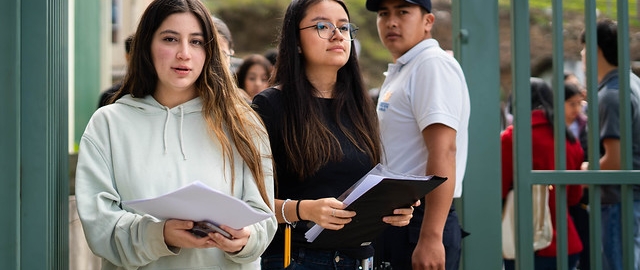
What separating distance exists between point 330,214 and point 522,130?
47.5 inches

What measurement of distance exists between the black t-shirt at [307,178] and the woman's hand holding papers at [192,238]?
51cm

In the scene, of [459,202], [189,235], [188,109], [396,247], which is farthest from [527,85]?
[189,235]

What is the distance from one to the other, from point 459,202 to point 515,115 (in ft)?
1.49

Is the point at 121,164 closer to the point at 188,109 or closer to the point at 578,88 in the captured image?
the point at 188,109

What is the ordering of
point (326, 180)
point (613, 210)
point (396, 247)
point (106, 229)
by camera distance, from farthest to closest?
point (613, 210) → point (396, 247) → point (326, 180) → point (106, 229)

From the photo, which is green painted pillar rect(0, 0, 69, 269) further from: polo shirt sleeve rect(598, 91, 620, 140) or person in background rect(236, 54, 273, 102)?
person in background rect(236, 54, 273, 102)

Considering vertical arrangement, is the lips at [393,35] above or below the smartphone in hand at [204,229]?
above

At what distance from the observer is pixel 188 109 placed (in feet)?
9.73

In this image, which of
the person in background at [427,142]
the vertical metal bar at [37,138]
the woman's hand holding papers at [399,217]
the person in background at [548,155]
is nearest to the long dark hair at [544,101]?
the person in background at [548,155]

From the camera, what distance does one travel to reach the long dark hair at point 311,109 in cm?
319

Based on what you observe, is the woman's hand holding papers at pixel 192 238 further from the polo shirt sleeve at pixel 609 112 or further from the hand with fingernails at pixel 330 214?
the polo shirt sleeve at pixel 609 112

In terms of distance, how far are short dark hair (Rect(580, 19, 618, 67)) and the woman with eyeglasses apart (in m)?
1.90

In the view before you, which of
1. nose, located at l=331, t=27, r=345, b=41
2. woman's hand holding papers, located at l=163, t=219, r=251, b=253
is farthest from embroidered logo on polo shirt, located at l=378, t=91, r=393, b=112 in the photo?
woman's hand holding papers, located at l=163, t=219, r=251, b=253

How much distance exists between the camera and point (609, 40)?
4.82m
